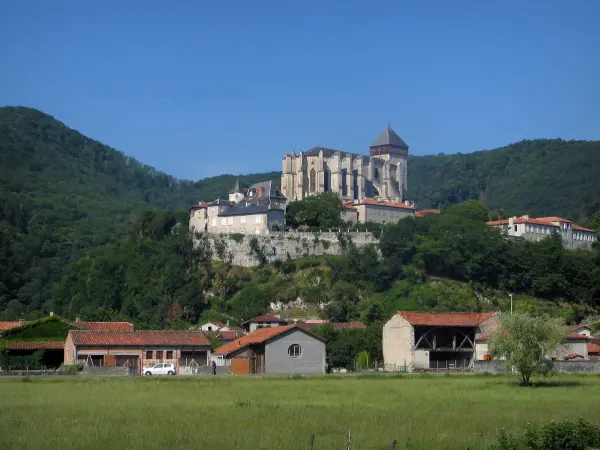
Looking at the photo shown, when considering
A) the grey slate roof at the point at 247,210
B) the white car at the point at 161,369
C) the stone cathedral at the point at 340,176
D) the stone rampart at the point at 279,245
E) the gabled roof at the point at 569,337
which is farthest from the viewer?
the stone cathedral at the point at 340,176

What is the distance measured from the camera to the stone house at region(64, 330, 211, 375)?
221 feet

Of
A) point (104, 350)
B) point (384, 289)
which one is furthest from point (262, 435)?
point (384, 289)

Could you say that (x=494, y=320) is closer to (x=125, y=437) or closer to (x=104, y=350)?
(x=104, y=350)

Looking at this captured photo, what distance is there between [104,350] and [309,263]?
5429cm

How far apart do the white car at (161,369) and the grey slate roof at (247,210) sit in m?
61.8

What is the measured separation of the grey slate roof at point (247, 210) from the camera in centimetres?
12519

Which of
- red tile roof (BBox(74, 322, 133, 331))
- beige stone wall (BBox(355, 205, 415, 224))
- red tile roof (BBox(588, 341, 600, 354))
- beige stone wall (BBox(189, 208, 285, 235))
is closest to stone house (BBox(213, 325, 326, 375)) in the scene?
red tile roof (BBox(74, 322, 133, 331))

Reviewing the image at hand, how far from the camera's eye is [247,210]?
126 m

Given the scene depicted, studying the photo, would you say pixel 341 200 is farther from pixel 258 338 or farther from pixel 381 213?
pixel 258 338

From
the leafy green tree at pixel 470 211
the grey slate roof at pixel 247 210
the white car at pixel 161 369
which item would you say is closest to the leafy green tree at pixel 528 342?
the white car at pixel 161 369

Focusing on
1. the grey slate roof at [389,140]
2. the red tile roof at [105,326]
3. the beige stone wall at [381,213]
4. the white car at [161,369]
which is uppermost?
the grey slate roof at [389,140]

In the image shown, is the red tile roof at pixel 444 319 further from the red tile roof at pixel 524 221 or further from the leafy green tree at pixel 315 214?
the red tile roof at pixel 524 221

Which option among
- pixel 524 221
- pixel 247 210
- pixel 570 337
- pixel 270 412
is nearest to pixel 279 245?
pixel 247 210

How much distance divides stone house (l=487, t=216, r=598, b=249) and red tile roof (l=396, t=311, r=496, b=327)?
57.4 meters
